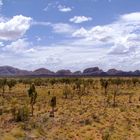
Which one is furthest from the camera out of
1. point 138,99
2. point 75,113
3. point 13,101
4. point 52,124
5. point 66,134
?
point 138,99

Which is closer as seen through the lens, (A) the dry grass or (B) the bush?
(A) the dry grass

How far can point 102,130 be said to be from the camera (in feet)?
152

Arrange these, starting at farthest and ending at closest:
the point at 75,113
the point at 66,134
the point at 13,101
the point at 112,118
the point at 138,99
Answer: the point at 138,99 < the point at 13,101 < the point at 75,113 < the point at 112,118 < the point at 66,134

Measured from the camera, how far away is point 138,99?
2911 inches

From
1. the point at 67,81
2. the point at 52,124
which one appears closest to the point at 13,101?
the point at 52,124

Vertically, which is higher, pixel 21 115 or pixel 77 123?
pixel 21 115

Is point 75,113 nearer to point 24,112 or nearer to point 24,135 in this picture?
point 24,112

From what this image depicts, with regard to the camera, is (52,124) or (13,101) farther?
(13,101)

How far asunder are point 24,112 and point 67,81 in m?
72.4

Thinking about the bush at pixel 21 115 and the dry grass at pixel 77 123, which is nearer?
the dry grass at pixel 77 123

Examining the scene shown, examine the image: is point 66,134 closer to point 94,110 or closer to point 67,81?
point 94,110

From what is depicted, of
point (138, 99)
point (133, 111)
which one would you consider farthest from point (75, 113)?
point (138, 99)

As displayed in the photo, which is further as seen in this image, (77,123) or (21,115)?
(21,115)

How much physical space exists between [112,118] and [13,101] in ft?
77.9
